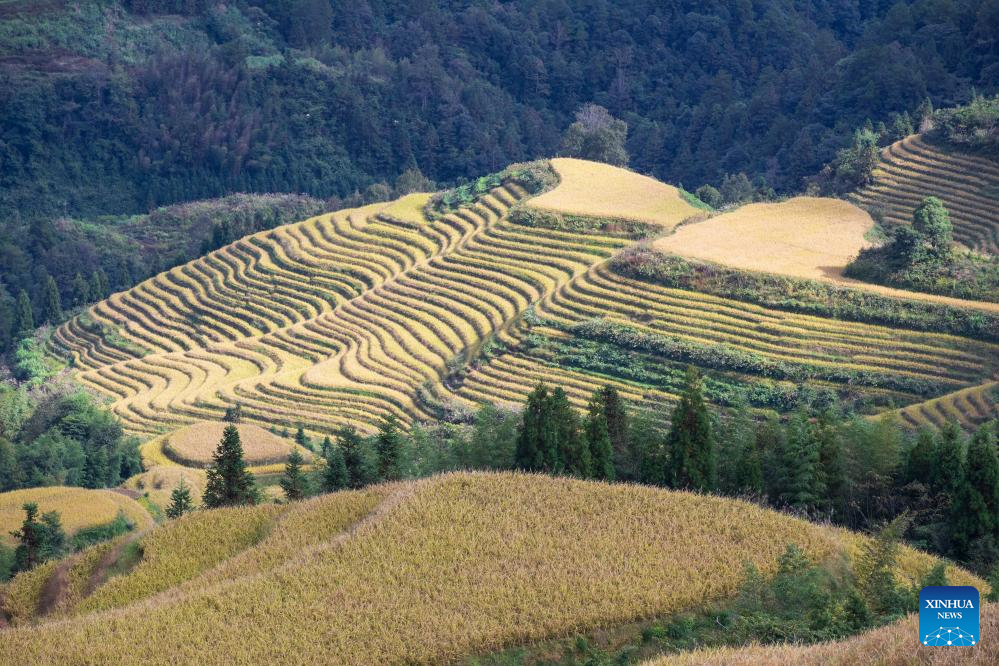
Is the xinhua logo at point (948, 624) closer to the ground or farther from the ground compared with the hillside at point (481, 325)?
farther from the ground

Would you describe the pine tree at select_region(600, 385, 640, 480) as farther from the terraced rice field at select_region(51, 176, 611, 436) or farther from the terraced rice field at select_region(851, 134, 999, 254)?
the terraced rice field at select_region(851, 134, 999, 254)

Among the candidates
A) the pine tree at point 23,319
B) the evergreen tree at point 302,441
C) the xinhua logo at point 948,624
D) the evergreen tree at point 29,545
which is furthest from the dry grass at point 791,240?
the pine tree at point 23,319

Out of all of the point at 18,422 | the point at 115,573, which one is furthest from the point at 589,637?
the point at 18,422

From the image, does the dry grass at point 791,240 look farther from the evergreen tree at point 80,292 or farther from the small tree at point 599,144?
the evergreen tree at point 80,292

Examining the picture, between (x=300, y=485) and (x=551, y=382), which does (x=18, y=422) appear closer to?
(x=551, y=382)

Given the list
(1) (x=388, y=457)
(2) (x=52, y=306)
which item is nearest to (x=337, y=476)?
(1) (x=388, y=457)

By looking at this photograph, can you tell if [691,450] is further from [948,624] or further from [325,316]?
[325,316]
